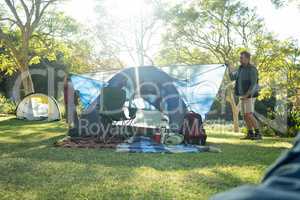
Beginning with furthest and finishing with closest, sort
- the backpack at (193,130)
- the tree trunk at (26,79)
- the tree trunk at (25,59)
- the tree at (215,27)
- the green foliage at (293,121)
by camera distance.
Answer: the tree trunk at (26,79) → the tree at (215,27) → the tree trunk at (25,59) → the green foliage at (293,121) → the backpack at (193,130)

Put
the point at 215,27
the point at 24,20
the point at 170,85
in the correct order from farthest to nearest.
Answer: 1. the point at 215,27
2. the point at 24,20
3. the point at 170,85

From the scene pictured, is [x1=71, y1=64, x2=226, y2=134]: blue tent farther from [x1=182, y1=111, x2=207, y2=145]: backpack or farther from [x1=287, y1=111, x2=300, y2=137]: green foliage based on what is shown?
[x1=287, y1=111, x2=300, y2=137]: green foliage

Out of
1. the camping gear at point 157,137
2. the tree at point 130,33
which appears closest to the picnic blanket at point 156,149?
the camping gear at point 157,137

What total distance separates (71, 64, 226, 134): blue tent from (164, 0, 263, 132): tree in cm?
871

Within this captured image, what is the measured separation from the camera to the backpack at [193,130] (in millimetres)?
8250

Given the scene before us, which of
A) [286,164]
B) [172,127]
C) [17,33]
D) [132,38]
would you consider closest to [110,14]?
[132,38]

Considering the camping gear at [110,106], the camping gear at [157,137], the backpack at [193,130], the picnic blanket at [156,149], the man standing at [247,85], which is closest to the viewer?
the picnic blanket at [156,149]

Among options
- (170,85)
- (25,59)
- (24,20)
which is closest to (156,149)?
(170,85)

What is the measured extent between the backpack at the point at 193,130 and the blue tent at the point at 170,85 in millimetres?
998

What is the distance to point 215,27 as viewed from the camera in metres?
19.8

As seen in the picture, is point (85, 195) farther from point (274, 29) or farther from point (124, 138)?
point (274, 29)

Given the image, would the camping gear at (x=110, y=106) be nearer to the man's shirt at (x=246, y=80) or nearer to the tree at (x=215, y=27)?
the man's shirt at (x=246, y=80)

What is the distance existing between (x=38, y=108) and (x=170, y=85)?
9.18 metres

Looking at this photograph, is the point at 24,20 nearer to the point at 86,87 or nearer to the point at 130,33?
the point at 130,33
